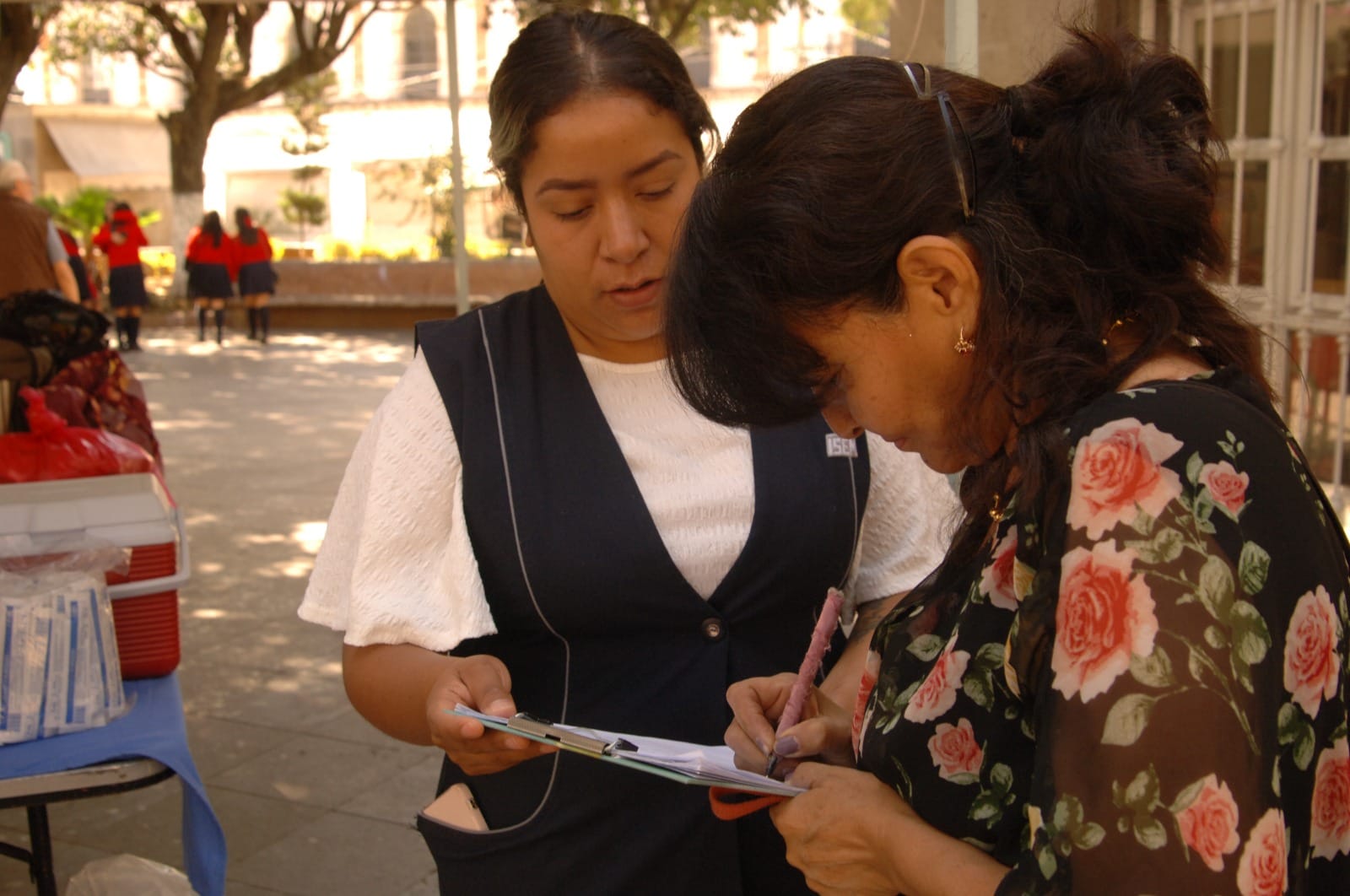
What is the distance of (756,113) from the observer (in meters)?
1.25

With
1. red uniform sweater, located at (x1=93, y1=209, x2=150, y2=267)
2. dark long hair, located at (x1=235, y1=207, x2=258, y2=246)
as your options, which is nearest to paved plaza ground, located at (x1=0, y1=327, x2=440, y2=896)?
red uniform sweater, located at (x1=93, y1=209, x2=150, y2=267)

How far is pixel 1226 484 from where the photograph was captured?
98 cm

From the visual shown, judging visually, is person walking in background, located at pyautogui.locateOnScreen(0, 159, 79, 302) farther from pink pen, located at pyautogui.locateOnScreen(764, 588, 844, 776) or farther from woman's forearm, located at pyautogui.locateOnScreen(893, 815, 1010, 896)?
woman's forearm, located at pyautogui.locateOnScreen(893, 815, 1010, 896)

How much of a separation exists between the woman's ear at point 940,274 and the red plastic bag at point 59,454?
7.32 ft

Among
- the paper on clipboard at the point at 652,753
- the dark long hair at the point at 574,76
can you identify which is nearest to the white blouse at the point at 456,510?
the paper on clipboard at the point at 652,753

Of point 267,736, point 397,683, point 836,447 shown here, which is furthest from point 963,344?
point 267,736

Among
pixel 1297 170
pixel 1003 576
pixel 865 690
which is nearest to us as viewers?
pixel 1003 576

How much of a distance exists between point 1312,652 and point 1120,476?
190mm

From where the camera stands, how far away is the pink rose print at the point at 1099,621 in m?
0.96

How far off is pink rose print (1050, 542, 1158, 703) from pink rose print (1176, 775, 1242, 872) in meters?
0.10

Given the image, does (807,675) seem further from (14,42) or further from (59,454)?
(14,42)

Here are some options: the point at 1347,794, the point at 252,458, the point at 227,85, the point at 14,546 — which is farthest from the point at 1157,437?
the point at 227,85

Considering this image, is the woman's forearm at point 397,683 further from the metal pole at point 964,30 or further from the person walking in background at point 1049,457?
the metal pole at point 964,30

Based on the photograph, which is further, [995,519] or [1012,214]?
[995,519]
